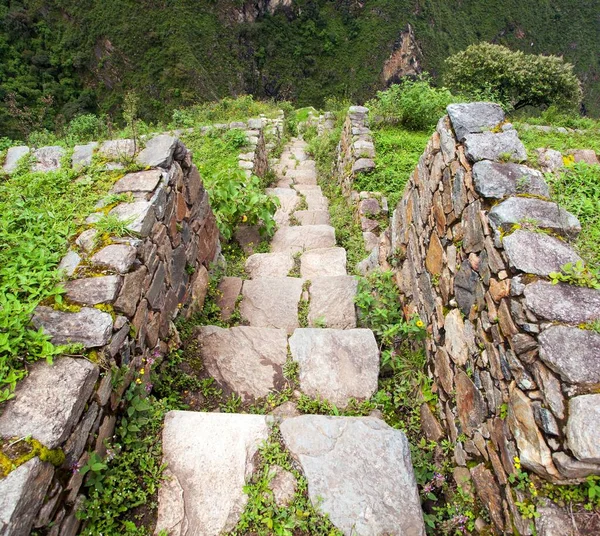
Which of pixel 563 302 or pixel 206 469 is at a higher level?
pixel 563 302

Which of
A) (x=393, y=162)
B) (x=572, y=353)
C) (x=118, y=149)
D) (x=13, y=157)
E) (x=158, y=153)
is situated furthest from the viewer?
(x=393, y=162)

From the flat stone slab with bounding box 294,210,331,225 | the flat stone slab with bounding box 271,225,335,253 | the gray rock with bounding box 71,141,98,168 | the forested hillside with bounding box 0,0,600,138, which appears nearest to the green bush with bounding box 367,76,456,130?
the flat stone slab with bounding box 294,210,331,225

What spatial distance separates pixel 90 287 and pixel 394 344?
7.33 feet

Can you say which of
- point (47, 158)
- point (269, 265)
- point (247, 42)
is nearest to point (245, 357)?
point (269, 265)

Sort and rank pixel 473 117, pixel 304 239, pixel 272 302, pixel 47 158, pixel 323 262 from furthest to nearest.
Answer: pixel 304 239
pixel 323 262
pixel 272 302
pixel 47 158
pixel 473 117

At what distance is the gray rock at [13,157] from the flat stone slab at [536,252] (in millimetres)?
3911

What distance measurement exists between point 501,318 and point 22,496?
2127 mm

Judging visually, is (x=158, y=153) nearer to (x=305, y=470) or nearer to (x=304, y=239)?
(x=304, y=239)

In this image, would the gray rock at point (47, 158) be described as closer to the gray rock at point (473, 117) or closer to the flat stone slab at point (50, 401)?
the flat stone slab at point (50, 401)

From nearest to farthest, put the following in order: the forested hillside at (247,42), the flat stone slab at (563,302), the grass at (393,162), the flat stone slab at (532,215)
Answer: the flat stone slab at (563,302)
the flat stone slab at (532,215)
the grass at (393,162)
the forested hillside at (247,42)

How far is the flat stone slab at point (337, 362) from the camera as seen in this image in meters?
2.71

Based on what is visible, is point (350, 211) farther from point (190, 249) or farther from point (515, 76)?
point (515, 76)

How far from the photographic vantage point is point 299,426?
2180mm

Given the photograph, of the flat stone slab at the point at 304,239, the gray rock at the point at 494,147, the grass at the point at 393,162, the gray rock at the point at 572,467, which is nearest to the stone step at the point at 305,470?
the gray rock at the point at 572,467
